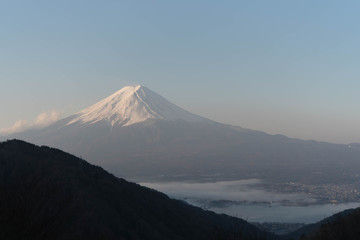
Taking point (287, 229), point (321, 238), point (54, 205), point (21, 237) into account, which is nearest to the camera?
point (21, 237)

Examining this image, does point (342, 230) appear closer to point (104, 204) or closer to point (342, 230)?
point (342, 230)

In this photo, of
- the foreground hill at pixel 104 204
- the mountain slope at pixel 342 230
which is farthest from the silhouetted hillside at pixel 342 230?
the foreground hill at pixel 104 204

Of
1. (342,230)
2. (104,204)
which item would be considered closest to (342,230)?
(342,230)

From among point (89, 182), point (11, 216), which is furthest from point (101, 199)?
point (11, 216)

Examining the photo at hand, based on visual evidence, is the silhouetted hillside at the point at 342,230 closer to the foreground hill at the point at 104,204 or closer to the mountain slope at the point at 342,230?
the mountain slope at the point at 342,230

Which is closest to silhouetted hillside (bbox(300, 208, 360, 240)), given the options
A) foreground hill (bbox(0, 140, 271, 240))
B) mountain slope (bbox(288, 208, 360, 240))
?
mountain slope (bbox(288, 208, 360, 240))

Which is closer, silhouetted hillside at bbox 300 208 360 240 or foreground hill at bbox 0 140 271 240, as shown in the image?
silhouetted hillside at bbox 300 208 360 240

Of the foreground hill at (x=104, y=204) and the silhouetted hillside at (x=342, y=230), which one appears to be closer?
the silhouetted hillside at (x=342, y=230)

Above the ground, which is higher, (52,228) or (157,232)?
(52,228)

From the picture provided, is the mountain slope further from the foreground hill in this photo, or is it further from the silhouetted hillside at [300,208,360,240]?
the foreground hill

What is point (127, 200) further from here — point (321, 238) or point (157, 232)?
point (321, 238)

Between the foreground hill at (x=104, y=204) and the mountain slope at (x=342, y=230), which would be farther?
the foreground hill at (x=104, y=204)
